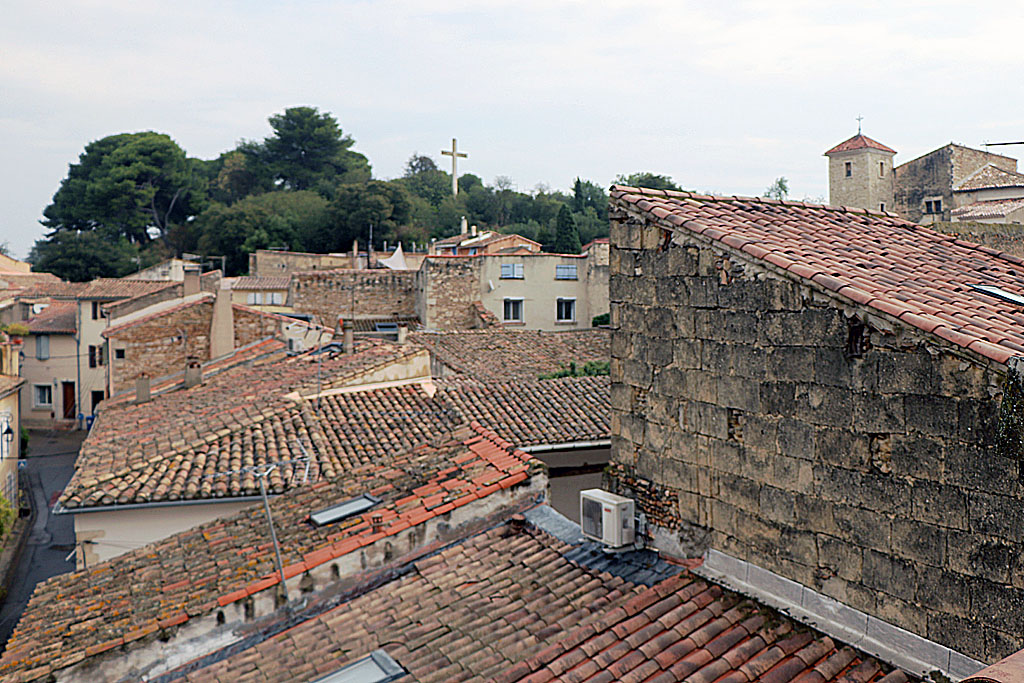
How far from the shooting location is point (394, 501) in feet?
27.8

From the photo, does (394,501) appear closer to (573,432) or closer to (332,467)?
(332,467)

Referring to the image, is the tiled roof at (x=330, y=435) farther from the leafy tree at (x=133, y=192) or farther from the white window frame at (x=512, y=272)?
the leafy tree at (x=133, y=192)

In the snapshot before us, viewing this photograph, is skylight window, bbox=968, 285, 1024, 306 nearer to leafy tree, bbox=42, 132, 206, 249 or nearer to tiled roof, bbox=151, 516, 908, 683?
tiled roof, bbox=151, 516, 908, 683

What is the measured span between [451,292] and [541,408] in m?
18.0

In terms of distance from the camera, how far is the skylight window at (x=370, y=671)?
5.55 m

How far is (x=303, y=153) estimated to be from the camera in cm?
6719

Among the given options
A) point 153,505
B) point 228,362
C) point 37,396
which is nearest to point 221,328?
point 228,362

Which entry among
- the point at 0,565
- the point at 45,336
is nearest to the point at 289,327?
the point at 0,565

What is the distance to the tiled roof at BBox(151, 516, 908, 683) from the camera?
4734 mm

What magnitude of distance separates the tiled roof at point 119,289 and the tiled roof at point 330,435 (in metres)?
20.4

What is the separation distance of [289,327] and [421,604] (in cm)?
1633

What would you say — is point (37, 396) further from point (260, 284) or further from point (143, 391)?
point (143, 391)

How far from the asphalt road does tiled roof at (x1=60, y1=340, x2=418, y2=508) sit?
6.96 ft

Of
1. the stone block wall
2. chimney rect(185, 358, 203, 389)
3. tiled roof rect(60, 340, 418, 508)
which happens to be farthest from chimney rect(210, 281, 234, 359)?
the stone block wall
